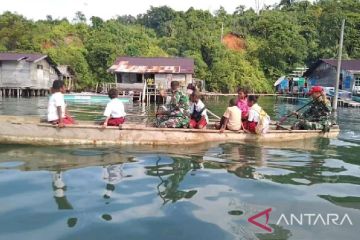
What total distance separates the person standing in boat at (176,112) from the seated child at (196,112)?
432 millimetres

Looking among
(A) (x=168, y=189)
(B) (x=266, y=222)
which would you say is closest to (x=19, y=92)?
(A) (x=168, y=189)

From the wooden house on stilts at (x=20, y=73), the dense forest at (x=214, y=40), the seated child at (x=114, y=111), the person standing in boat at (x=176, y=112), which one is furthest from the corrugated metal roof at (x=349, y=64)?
the seated child at (x=114, y=111)

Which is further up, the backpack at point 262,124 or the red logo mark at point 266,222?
the backpack at point 262,124

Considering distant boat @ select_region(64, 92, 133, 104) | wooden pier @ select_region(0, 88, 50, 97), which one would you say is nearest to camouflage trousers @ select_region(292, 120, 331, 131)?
distant boat @ select_region(64, 92, 133, 104)

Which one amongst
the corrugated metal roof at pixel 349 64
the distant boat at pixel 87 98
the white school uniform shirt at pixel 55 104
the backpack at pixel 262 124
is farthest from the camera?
the corrugated metal roof at pixel 349 64

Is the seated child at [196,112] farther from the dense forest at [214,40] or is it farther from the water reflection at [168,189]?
the dense forest at [214,40]

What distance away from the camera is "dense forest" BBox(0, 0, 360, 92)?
41.1 meters

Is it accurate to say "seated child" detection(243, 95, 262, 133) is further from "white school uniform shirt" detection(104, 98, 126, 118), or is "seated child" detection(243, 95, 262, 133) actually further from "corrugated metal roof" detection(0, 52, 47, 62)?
"corrugated metal roof" detection(0, 52, 47, 62)

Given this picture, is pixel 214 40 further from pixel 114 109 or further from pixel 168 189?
pixel 168 189

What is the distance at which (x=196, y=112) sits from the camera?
364 inches

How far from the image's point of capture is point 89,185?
541 cm

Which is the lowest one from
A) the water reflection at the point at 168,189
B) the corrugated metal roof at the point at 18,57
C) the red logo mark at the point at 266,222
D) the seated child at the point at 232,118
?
the red logo mark at the point at 266,222

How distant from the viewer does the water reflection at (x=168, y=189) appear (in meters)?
4.11

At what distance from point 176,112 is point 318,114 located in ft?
12.6
